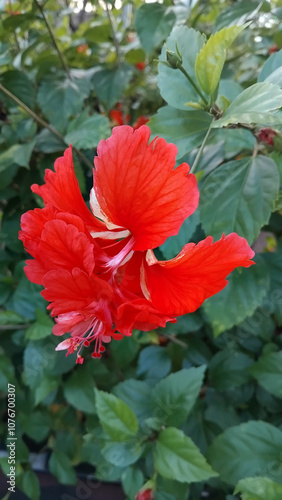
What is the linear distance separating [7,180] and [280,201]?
1.90ft

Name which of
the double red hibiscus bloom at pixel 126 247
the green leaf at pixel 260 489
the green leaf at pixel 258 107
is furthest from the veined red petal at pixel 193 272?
the green leaf at pixel 260 489

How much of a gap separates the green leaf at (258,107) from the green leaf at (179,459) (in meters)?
0.47

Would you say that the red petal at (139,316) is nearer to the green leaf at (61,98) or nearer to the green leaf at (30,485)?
the green leaf at (61,98)

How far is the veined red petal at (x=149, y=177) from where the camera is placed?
0.34 m

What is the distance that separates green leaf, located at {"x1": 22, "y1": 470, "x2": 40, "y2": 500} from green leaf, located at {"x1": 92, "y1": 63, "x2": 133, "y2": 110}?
0.89 metres

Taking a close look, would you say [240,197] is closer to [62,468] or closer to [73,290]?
[73,290]

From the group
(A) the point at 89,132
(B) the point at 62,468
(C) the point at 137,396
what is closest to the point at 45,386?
(C) the point at 137,396

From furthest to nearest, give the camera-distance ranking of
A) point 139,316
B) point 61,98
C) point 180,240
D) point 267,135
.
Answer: point 61,98, point 180,240, point 267,135, point 139,316

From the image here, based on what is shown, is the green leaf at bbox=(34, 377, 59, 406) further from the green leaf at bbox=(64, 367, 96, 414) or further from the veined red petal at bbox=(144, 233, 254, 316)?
the veined red petal at bbox=(144, 233, 254, 316)

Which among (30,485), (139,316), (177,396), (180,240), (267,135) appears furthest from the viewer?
(30,485)

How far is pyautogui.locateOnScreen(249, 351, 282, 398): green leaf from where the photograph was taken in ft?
2.31

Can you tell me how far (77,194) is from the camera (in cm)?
39

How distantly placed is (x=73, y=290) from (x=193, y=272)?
0.35ft

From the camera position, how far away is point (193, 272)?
0.35 meters
